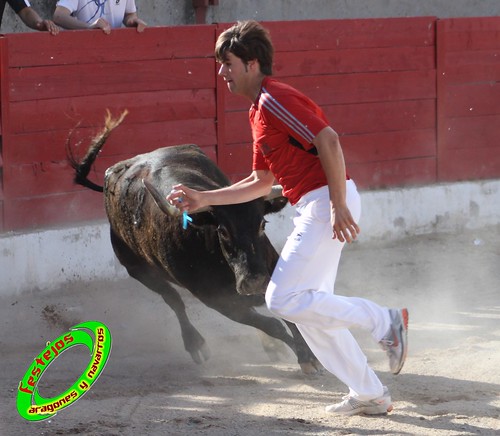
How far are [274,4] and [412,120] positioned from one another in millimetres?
2018

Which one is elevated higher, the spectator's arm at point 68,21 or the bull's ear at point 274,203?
the spectator's arm at point 68,21

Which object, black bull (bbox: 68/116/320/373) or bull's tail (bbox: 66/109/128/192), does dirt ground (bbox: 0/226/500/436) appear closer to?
black bull (bbox: 68/116/320/373)

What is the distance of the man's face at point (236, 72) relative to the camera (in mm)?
4066

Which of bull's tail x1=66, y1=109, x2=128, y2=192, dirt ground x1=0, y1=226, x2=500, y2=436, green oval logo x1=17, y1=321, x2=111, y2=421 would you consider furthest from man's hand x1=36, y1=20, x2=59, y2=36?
green oval logo x1=17, y1=321, x2=111, y2=421

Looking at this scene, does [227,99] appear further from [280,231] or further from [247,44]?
[247,44]

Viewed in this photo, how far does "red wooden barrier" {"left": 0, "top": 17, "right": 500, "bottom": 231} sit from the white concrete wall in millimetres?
230

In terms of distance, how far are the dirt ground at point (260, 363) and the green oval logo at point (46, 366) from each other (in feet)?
0.45

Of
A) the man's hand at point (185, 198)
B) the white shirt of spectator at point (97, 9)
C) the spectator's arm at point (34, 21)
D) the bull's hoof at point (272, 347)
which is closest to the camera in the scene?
the man's hand at point (185, 198)

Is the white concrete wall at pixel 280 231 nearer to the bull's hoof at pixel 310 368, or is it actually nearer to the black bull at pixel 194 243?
the black bull at pixel 194 243

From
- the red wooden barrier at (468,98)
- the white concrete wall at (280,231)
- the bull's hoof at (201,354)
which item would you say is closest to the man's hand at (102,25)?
the white concrete wall at (280,231)

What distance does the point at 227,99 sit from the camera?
25.8ft

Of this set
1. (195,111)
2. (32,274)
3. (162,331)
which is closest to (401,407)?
(162,331)

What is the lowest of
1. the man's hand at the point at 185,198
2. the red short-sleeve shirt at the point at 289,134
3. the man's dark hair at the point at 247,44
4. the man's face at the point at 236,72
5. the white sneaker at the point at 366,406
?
the white sneaker at the point at 366,406

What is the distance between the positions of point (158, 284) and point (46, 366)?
207 cm
